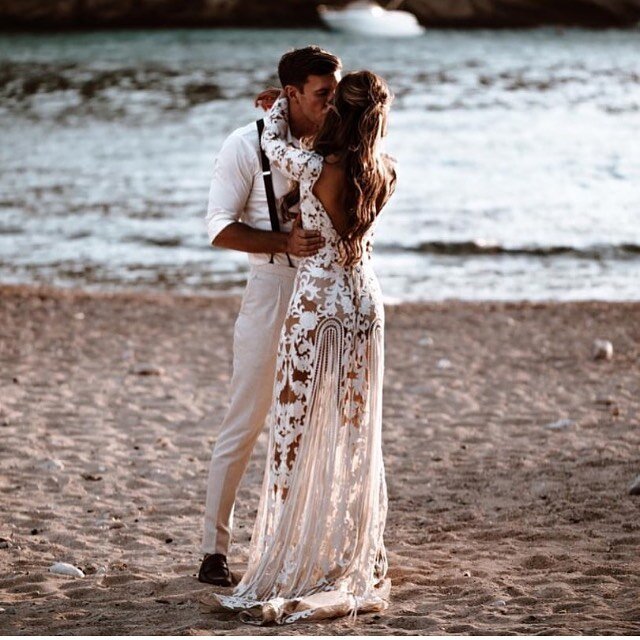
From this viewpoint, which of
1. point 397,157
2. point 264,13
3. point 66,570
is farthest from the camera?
point 264,13

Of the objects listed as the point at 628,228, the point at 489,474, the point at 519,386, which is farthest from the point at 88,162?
the point at 489,474

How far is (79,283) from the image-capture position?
14141 mm

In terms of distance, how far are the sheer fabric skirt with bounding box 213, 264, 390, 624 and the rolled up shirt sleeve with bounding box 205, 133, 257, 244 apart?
1.21 ft

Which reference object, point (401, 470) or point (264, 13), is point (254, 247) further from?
point (264, 13)

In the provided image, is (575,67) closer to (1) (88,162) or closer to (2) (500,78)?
(2) (500,78)

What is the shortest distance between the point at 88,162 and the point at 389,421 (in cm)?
1927

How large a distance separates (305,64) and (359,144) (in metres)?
0.40

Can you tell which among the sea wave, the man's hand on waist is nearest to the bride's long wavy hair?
the man's hand on waist

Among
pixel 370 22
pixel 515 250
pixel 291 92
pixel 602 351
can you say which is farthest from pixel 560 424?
pixel 370 22

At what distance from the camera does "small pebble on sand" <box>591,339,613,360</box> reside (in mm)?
9750

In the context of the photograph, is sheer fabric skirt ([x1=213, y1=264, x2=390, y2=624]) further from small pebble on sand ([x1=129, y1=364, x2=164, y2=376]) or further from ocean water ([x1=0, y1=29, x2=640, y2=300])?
ocean water ([x1=0, y1=29, x2=640, y2=300])

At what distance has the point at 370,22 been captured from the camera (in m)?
50.2

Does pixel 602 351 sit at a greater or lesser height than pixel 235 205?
lesser

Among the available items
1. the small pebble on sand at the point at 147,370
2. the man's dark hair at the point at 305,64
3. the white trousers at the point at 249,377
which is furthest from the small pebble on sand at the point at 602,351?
the man's dark hair at the point at 305,64
